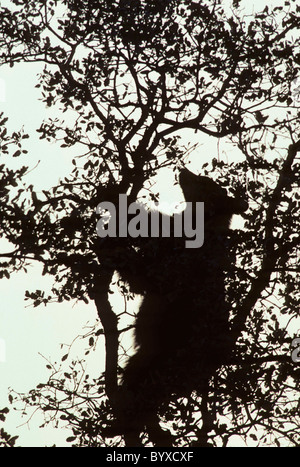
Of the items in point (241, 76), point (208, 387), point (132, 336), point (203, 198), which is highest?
point (241, 76)

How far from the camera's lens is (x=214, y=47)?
333 inches

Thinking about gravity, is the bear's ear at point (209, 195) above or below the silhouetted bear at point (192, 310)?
above

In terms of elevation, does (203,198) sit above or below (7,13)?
below

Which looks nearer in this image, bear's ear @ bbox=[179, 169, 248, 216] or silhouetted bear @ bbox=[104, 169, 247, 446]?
silhouetted bear @ bbox=[104, 169, 247, 446]

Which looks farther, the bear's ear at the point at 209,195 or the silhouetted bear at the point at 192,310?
the bear's ear at the point at 209,195

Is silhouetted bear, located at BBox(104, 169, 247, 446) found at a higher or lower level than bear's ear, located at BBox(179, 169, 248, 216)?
lower

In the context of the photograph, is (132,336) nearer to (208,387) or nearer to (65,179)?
(208,387)

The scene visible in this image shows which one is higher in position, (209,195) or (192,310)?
(209,195)

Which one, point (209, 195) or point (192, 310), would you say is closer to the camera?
point (209, 195)

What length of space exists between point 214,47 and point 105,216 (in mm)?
2699
